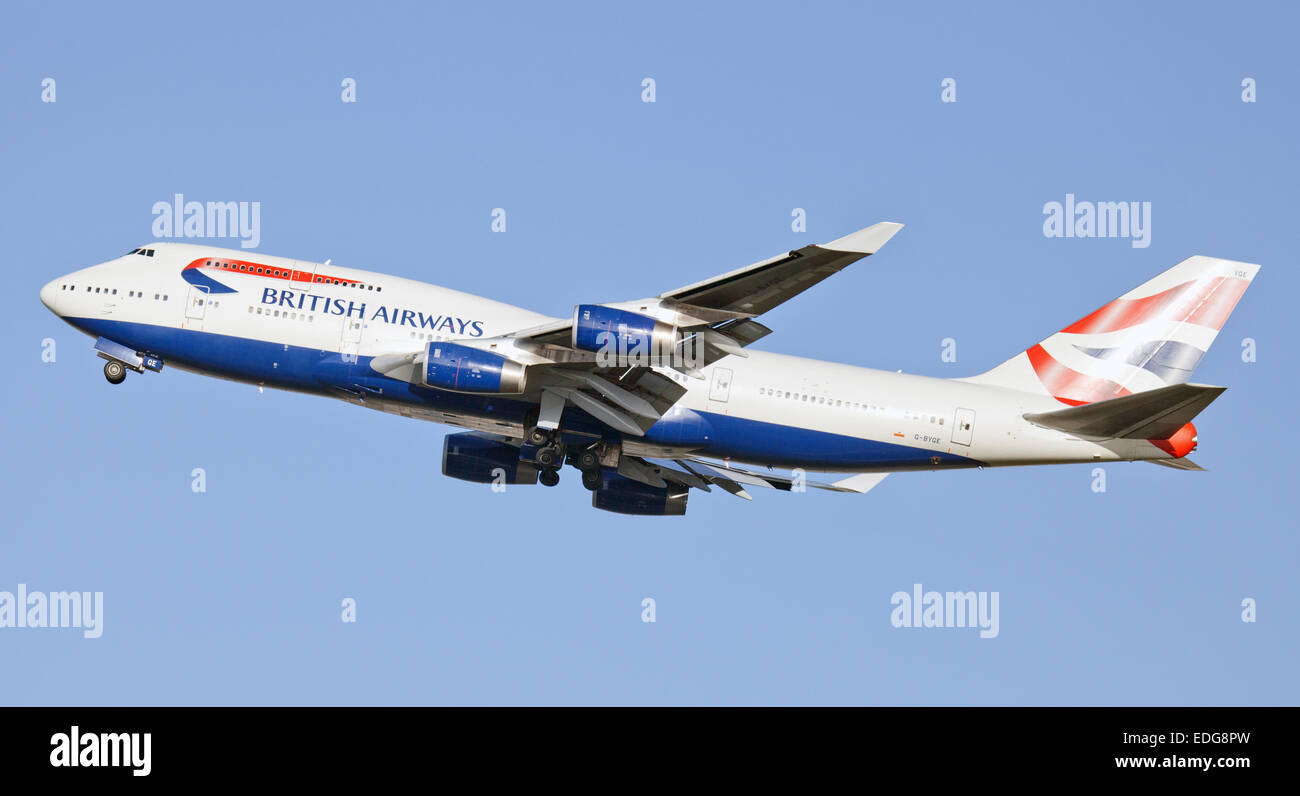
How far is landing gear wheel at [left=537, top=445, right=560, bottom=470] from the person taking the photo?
3816 centimetres

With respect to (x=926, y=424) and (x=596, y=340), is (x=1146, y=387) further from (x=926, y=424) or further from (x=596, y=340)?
(x=596, y=340)

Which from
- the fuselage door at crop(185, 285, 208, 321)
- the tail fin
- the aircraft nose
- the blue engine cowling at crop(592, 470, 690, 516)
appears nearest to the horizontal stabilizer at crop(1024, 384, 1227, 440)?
the tail fin

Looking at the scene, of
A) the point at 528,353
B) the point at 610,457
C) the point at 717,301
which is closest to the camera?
the point at 717,301

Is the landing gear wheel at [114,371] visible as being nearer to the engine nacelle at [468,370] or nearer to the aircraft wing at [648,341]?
the aircraft wing at [648,341]

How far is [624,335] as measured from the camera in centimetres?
3322

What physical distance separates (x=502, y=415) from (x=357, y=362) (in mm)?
4142

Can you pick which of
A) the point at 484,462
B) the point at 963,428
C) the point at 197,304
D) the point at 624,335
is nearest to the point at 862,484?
the point at 963,428

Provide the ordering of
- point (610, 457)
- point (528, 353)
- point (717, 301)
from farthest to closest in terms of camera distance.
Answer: point (610, 457) < point (528, 353) < point (717, 301)

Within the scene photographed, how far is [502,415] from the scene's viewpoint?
37.7 metres

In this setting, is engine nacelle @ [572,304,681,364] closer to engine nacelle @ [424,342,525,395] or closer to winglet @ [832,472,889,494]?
engine nacelle @ [424,342,525,395]

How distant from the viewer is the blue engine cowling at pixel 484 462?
4197 centimetres

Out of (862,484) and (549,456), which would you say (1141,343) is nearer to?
(862,484)

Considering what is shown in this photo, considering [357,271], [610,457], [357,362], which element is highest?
[357,271]

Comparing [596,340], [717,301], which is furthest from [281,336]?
[717,301]
